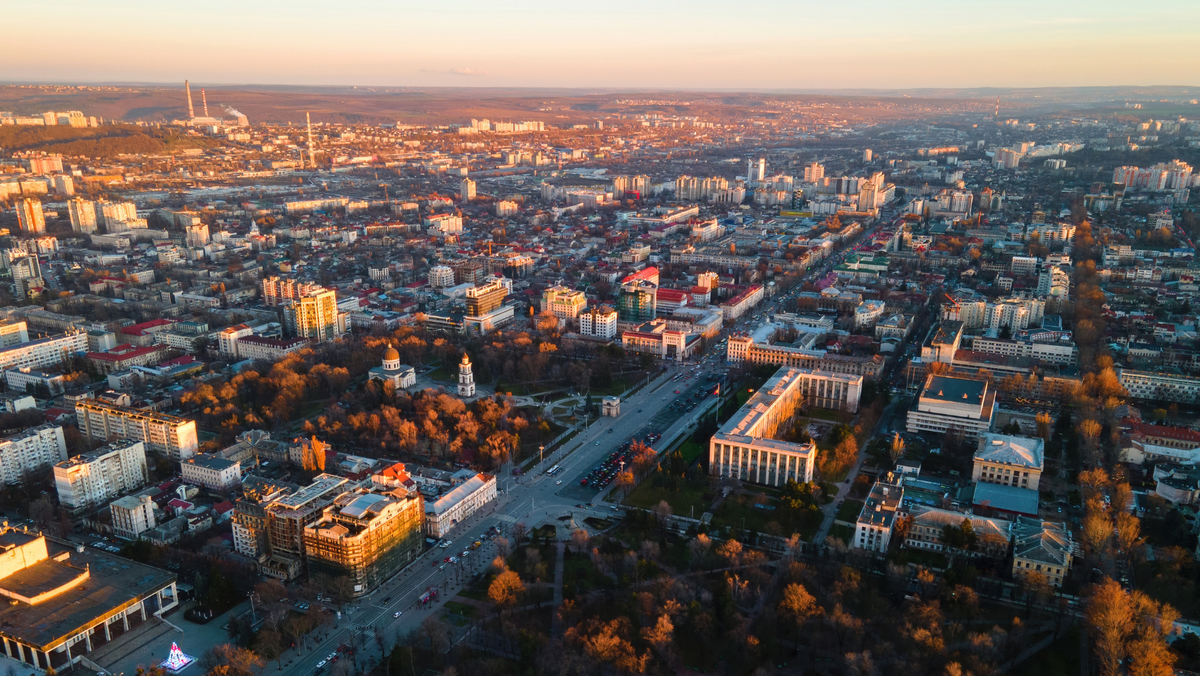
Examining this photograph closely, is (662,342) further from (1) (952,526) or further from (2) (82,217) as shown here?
(2) (82,217)

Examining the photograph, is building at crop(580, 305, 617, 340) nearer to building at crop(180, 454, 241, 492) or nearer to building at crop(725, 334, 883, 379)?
building at crop(725, 334, 883, 379)

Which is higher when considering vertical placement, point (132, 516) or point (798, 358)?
point (798, 358)

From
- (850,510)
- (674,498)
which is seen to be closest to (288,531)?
(674,498)

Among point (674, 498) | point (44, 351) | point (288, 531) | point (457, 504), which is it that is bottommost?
point (674, 498)

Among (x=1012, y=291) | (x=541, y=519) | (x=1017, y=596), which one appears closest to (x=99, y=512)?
(x=541, y=519)

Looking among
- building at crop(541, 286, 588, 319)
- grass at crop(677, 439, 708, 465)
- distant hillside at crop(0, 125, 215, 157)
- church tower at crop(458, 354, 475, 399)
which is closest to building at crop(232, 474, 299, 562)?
church tower at crop(458, 354, 475, 399)

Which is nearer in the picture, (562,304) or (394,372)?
(394,372)
